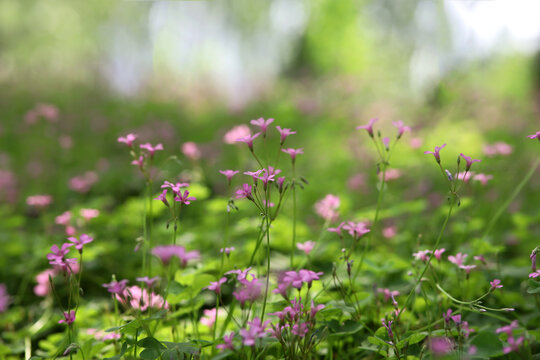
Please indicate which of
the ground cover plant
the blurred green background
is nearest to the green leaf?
the ground cover plant

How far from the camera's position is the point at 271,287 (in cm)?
189

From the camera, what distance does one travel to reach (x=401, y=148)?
6.58 m

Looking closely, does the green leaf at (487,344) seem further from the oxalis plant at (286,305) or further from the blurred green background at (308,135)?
the blurred green background at (308,135)

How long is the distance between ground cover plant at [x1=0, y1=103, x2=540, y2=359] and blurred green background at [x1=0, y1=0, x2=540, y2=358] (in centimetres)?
8

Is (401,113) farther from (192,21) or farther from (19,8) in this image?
(19,8)

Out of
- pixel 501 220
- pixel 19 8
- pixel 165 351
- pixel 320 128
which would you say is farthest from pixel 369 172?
pixel 19 8

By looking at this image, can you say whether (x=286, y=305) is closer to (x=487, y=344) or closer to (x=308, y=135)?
(x=487, y=344)

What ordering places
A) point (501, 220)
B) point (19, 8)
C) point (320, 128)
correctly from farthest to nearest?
1. point (19, 8)
2. point (320, 128)
3. point (501, 220)

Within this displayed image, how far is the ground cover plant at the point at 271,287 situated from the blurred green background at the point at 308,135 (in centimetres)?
8

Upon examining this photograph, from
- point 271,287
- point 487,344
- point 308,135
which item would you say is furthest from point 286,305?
point 308,135

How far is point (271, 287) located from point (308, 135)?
5716mm

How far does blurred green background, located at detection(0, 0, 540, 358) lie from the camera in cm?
292

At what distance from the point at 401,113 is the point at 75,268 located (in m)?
8.18

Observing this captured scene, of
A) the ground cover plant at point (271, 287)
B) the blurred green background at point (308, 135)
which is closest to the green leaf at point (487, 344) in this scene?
the ground cover plant at point (271, 287)
